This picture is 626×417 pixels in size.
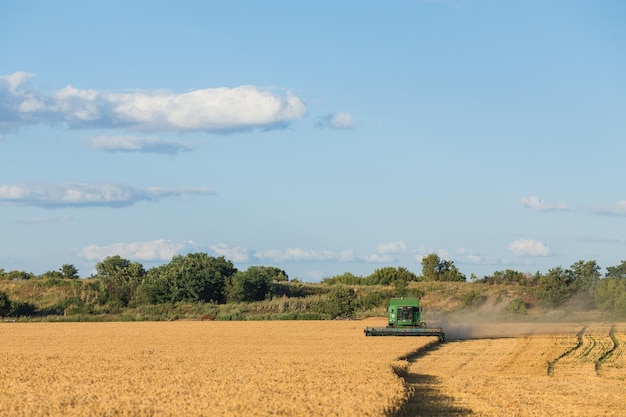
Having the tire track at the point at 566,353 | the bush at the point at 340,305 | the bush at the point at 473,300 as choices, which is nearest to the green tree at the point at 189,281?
the bush at the point at 340,305

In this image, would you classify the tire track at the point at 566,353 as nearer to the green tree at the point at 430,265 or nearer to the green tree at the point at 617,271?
the green tree at the point at 617,271

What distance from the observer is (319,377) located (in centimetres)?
2048

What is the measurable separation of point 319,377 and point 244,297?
65380 mm

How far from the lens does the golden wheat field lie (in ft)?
51.6

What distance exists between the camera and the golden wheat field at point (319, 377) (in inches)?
619

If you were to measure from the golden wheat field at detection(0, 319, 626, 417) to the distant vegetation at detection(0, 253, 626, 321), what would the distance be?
27.4m

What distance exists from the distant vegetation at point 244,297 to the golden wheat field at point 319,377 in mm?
27390

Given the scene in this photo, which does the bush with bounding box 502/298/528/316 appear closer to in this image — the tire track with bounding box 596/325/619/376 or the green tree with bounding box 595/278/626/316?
the green tree with bounding box 595/278/626/316

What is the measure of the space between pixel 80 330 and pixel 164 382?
37215 millimetres

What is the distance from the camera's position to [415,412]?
762 inches

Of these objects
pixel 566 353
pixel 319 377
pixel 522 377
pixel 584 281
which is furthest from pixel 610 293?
pixel 319 377

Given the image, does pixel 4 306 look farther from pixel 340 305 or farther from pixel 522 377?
pixel 522 377

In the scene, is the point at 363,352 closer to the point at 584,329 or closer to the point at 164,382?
the point at 164,382

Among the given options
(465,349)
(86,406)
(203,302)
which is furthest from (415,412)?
(203,302)
